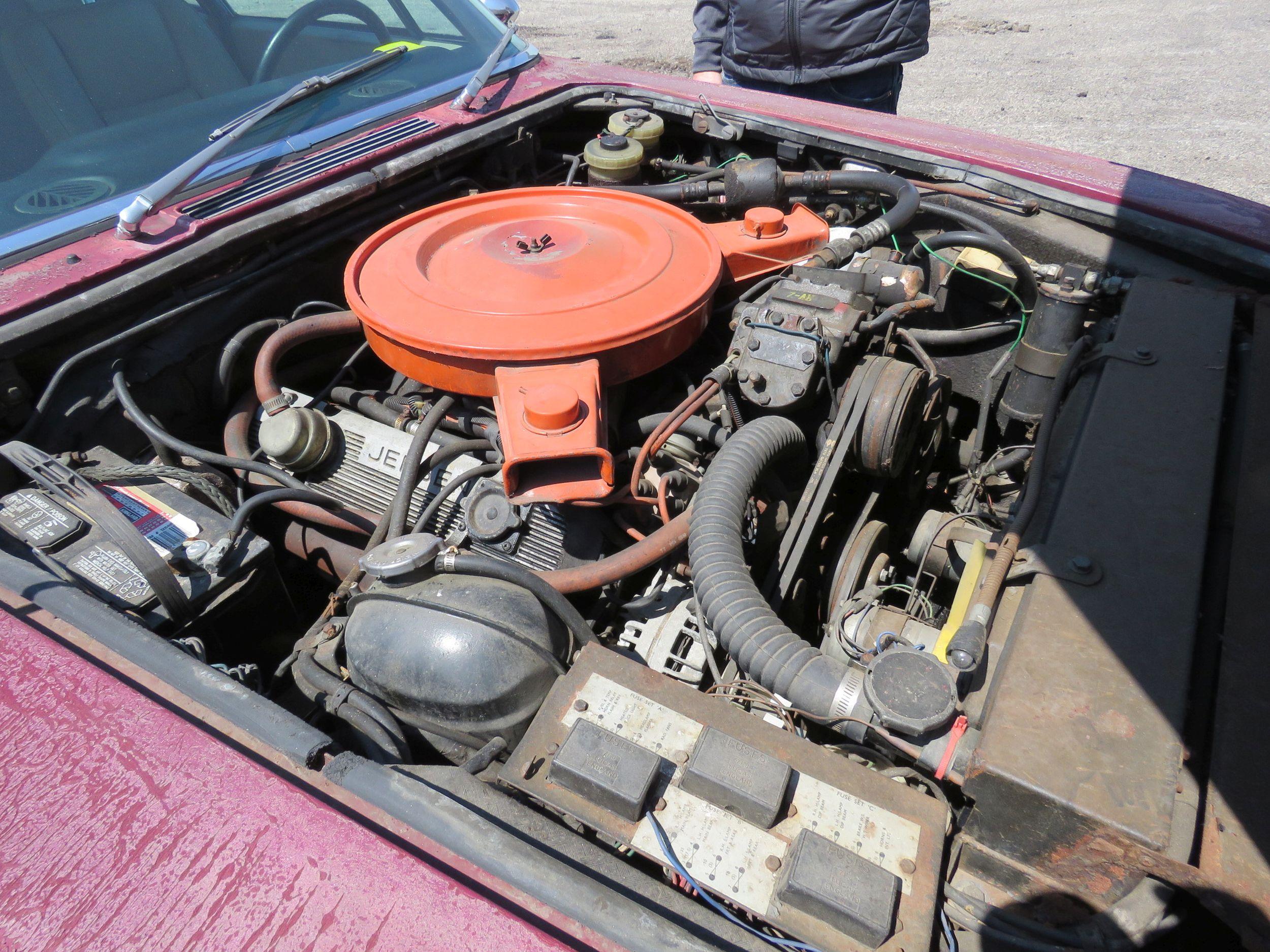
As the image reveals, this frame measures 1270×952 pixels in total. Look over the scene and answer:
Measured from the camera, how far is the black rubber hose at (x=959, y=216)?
1844mm

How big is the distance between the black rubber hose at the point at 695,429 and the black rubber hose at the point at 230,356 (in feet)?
2.88

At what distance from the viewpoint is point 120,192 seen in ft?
5.37

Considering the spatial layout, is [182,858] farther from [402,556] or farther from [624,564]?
[624,564]

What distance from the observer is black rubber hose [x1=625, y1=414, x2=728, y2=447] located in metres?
1.47

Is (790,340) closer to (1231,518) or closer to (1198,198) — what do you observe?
(1231,518)

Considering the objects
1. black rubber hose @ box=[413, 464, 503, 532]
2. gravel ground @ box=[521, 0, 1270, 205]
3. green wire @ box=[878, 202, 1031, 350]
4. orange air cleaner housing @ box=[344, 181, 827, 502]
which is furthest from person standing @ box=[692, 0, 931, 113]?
gravel ground @ box=[521, 0, 1270, 205]

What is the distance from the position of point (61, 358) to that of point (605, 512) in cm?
108

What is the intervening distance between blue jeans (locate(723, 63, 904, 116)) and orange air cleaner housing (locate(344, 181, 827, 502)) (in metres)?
1.74

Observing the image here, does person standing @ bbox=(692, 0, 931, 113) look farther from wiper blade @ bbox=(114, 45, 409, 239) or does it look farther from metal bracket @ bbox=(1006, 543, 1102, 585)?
metal bracket @ bbox=(1006, 543, 1102, 585)

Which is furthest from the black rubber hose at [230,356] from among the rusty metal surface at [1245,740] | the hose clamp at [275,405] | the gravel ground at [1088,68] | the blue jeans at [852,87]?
the gravel ground at [1088,68]

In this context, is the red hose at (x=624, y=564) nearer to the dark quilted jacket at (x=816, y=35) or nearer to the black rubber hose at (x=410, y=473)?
the black rubber hose at (x=410, y=473)

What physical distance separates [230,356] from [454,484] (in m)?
0.61

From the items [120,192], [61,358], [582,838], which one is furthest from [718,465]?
[120,192]

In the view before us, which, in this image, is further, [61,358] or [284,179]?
[284,179]
